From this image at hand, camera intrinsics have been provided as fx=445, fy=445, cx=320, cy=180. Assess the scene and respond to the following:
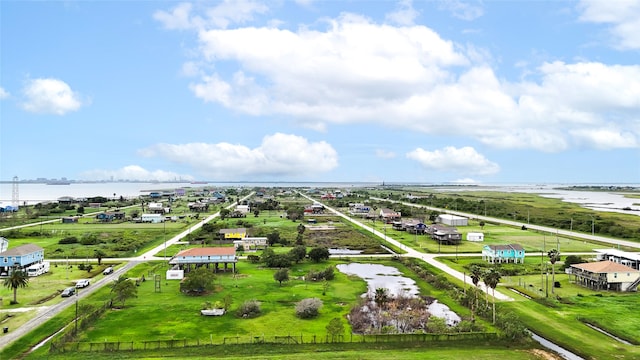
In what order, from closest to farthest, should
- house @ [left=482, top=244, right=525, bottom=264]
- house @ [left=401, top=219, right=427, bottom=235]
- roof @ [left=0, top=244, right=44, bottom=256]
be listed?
roof @ [left=0, top=244, right=44, bottom=256] → house @ [left=482, top=244, right=525, bottom=264] → house @ [left=401, top=219, right=427, bottom=235]

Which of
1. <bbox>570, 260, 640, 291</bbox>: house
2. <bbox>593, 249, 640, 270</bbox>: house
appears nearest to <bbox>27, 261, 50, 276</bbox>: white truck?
<bbox>570, 260, 640, 291</bbox>: house

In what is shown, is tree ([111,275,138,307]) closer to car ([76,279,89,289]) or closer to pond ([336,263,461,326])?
car ([76,279,89,289])

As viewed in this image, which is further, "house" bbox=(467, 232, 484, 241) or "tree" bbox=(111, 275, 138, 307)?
"house" bbox=(467, 232, 484, 241)

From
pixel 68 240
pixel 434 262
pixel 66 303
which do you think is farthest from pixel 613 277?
pixel 68 240

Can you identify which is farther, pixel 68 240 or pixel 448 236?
pixel 68 240

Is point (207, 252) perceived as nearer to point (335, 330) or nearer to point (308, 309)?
point (308, 309)

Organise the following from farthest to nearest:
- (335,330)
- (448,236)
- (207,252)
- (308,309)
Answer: (448,236), (207,252), (308,309), (335,330)
